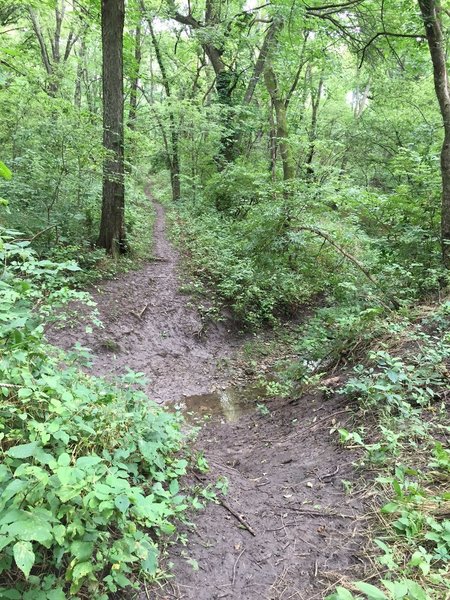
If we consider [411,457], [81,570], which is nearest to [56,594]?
[81,570]

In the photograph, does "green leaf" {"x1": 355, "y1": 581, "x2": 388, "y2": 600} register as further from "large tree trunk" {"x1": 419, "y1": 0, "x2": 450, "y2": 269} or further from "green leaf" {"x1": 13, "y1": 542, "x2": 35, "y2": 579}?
"large tree trunk" {"x1": 419, "y1": 0, "x2": 450, "y2": 269}

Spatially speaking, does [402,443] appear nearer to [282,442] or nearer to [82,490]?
[282,442]

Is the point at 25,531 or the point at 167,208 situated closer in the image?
the point at 25,531

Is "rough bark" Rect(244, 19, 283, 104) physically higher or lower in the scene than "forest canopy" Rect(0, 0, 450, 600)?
higher

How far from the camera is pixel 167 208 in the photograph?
70.2ft

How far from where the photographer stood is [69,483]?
1.95m

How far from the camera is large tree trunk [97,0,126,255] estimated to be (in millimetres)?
8031

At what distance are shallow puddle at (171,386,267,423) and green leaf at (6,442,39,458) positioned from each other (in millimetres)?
3501

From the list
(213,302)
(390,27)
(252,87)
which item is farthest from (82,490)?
(252,87)

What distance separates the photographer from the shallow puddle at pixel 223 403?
5.71 meters

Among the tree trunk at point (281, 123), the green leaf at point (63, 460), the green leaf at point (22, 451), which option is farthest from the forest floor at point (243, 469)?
the tree trunk at point (281, 123)

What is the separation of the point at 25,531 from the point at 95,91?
26701 millimetres

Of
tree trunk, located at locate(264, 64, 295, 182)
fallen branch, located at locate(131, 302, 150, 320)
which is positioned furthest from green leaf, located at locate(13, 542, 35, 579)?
tree trunk, located at locate(264, 64, 295, 182)

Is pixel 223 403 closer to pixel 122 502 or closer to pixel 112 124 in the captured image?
pixel 122 502
